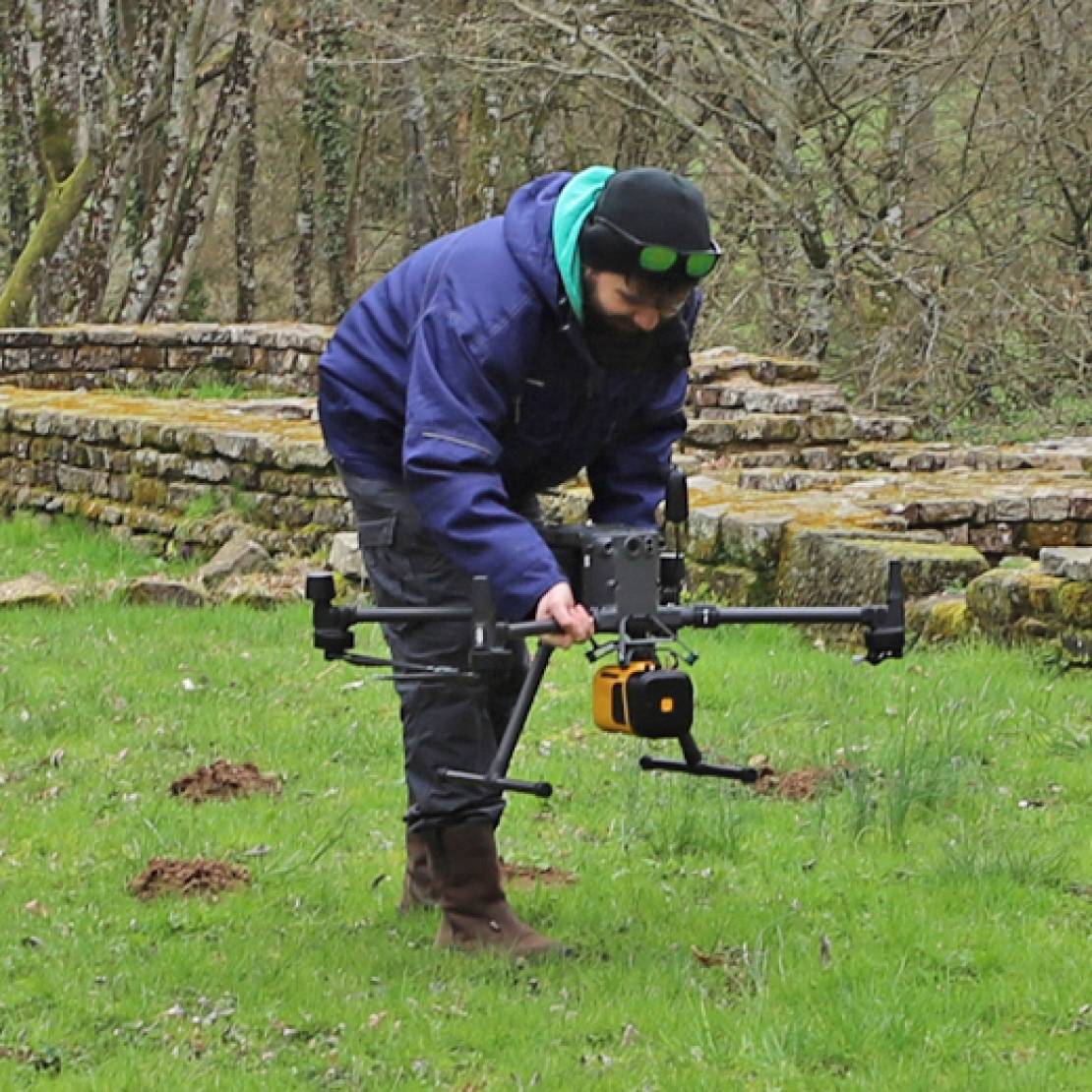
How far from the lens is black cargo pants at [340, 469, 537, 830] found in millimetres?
5008

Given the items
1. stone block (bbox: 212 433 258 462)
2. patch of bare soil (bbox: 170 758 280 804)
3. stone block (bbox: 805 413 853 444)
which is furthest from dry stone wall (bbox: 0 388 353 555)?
patch of bare soil (bbox: 170 758 280 804)

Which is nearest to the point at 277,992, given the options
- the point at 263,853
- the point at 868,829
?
the point at 263,853

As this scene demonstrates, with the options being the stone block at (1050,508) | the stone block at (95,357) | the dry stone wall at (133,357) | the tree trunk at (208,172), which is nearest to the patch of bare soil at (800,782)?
the stone block at (1050,508)

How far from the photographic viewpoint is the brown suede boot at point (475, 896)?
505cm

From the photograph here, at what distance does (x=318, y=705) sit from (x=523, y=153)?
1769cm

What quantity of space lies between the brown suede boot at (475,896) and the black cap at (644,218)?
55.3 inches

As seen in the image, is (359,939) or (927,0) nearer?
(359,939)

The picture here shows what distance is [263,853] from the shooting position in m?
6.01

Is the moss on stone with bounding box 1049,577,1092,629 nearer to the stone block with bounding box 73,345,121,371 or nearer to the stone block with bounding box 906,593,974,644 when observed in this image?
the stone block with bounding box 906,593,974,644

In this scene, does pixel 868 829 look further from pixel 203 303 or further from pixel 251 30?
pixel 203 303

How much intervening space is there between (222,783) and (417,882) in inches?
58.3

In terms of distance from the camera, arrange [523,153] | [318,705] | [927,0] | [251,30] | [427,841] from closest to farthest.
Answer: [427,841] < [318,705] < [927,0] < [251,30] < [523,153]

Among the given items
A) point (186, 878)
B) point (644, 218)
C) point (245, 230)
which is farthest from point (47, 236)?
point (644, 218)

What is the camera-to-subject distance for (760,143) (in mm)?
19984
